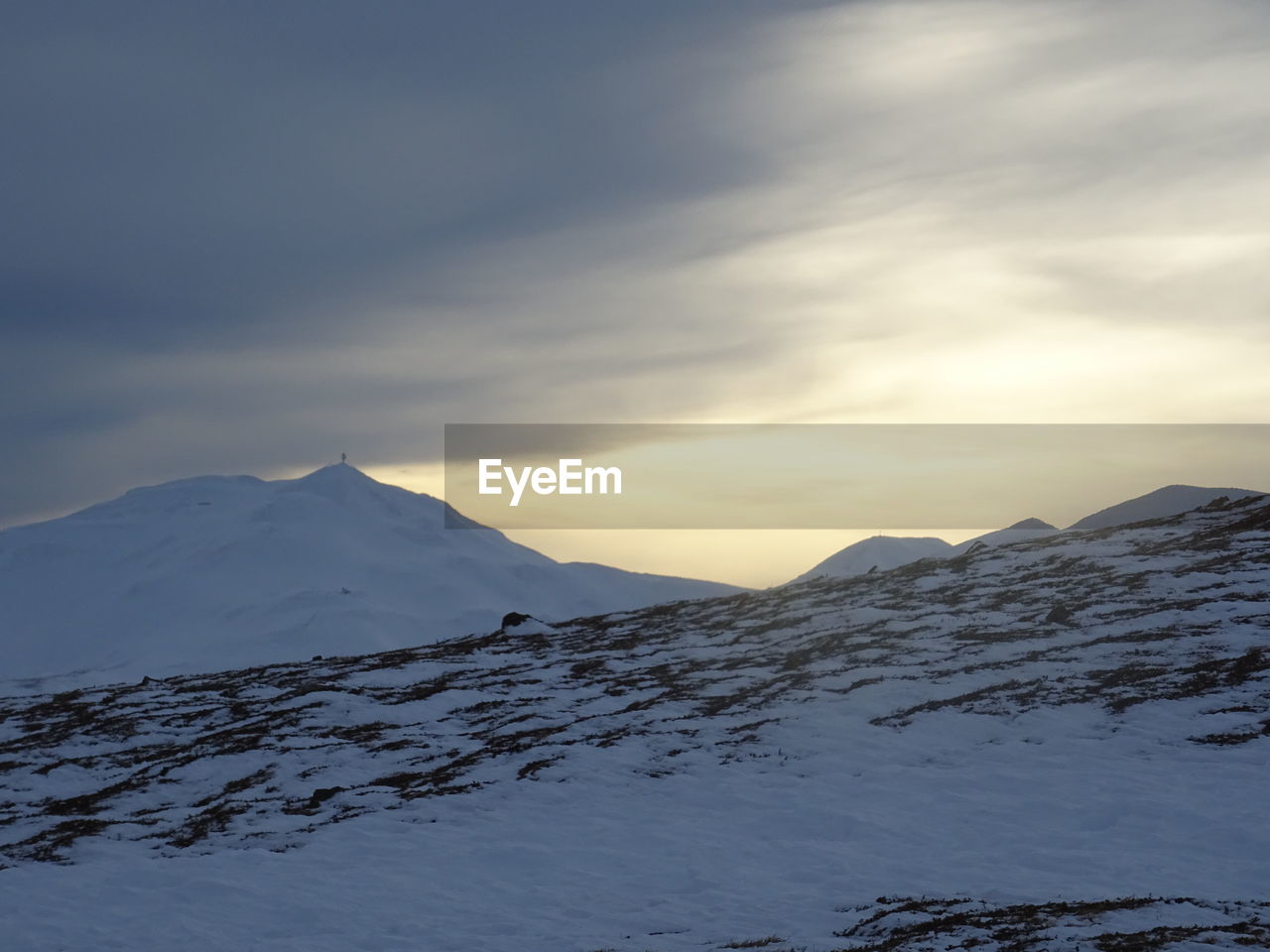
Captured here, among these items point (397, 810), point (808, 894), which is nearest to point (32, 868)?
point (397, 810)

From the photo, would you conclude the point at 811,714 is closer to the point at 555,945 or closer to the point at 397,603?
the point at 555,945

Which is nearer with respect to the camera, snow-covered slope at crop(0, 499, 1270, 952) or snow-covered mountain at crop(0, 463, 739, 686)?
snow-covered slope at crop(0, 499, 1270, 952)

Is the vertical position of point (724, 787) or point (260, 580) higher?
point (724, 787)

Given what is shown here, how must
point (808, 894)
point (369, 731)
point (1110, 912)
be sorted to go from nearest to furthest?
point (1110, 912), point (808, 894), point (369, 731)

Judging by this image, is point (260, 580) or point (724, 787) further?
point (260, 580)
